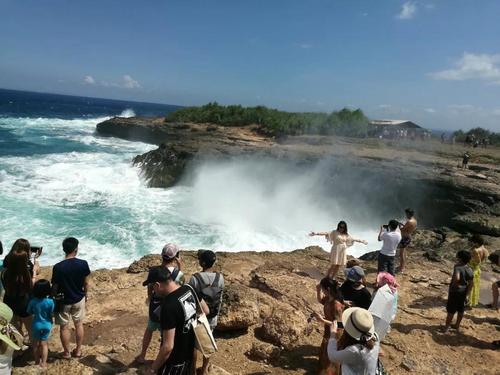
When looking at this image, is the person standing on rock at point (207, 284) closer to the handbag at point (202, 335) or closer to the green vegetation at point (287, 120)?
the handbag at point (202, 335)

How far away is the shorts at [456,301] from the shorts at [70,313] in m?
5.45

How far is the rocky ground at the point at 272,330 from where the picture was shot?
16.3 feet

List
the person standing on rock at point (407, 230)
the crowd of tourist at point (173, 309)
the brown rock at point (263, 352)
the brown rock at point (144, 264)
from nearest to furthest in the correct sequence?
the crowd of tourist at point (173, 309) < the brown rock at point (263, 352) < the brown rock at point (144, 264) < the person standing on rock at point (407, 230)

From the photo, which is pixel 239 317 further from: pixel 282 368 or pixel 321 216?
pixel 321 216

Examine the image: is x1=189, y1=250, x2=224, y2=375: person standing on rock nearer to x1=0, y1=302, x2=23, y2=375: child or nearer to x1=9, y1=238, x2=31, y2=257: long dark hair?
x1=0, y1=302, x2=23, y2=375: child

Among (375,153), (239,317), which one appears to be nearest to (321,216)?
(375,153)

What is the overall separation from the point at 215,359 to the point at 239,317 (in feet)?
2.28

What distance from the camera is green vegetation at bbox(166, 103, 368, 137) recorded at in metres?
36.0

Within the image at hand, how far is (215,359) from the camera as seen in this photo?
5098 millimetres

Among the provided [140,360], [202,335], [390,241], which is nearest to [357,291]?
[202,335]

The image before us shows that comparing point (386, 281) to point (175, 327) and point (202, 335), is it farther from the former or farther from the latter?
point (175, 327)

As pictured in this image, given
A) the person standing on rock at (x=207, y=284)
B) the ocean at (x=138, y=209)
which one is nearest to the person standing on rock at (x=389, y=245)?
the person standing on rock at (x=207, y=284)

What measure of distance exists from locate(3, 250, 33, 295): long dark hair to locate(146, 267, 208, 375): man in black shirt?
182cm

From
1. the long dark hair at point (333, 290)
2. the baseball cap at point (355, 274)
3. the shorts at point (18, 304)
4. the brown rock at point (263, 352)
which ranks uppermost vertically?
the baseball cap at point (355, 274)
